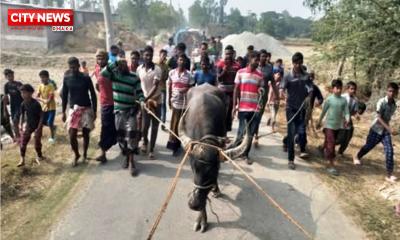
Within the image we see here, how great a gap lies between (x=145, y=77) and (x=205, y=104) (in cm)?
244

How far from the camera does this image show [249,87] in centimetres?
745

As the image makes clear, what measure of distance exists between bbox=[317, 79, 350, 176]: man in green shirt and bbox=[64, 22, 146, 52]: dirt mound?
34672mm

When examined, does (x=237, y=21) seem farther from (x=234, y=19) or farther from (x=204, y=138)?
(x=204, y=138)

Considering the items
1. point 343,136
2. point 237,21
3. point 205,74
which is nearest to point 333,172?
point 343,136

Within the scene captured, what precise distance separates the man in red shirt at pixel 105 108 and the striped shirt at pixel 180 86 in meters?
1.31

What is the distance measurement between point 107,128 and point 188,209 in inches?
103

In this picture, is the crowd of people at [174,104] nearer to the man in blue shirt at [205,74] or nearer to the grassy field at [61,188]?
the man in blue shirt at [205,74]

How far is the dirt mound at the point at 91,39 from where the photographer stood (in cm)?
4271

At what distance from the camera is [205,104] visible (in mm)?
5949

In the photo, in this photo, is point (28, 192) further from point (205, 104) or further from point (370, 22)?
point (370, 22)

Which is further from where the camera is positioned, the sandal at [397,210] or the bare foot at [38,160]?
the bare foot at [38,160]

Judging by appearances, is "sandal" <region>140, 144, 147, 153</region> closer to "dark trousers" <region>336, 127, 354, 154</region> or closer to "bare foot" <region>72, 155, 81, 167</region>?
"bare foot" <region>72, 155, 81, 167</region>

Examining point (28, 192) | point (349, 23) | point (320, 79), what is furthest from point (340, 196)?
point (320, 79)

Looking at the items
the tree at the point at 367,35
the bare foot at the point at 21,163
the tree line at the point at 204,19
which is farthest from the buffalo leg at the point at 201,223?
the tree line at the point at 204,19
